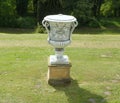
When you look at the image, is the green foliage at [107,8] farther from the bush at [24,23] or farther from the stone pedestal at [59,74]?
the stone pedestal at [59,74]

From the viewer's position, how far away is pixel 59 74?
706 centimetres

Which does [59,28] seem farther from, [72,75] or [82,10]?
[82,10]

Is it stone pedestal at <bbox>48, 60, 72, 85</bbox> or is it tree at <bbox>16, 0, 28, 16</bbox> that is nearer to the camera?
stone pedestal at <bbox>48, 60, 72, 85</bbox>

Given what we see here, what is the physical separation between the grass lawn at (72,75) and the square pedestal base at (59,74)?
0.51 feet

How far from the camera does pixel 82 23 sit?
3228cm

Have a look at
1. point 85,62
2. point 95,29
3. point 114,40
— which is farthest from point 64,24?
point 95,29

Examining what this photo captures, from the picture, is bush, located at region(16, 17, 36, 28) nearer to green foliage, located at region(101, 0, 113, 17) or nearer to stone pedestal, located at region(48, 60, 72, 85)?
green foliage, located at region(101, 0, 113, 17)

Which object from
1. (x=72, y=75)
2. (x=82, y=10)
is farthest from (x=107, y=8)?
(x=72, y=75)

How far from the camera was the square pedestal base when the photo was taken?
7.02 meters

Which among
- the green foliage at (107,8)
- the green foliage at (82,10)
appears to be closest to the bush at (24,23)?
the green foliage at (82,10)

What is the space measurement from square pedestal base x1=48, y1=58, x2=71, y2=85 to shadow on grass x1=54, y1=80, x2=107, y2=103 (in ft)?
0.51

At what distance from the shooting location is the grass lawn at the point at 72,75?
6.66 m

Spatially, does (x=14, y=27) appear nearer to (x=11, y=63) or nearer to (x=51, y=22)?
(x=11, y=63)

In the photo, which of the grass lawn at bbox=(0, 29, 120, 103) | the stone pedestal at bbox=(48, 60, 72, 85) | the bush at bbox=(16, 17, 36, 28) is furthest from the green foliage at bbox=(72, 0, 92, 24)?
the stone pedestal at bbox=(48, 60, 72, 85)
